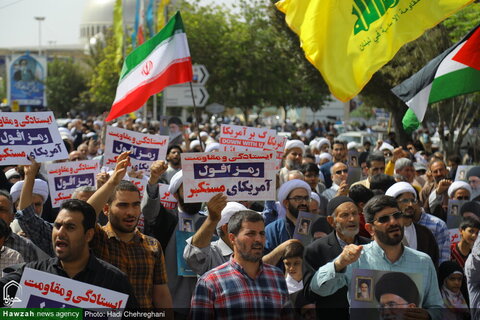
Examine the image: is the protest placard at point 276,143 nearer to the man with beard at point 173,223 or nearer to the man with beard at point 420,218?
the man with beard at point 420,218

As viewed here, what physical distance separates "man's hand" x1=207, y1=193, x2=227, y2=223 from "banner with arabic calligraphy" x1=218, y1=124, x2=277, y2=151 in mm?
4744

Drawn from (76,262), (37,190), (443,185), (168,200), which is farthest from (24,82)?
(76,262)

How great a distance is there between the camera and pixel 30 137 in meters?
8.09

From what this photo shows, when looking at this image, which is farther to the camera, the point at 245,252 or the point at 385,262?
the point at 385,262

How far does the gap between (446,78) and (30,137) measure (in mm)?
4292

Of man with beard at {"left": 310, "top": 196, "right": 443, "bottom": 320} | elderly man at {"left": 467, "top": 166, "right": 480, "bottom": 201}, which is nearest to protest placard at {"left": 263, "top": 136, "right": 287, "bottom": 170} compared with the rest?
elderly man at {"left": 467, "top": 166, "right": 480, "bottom": 201}

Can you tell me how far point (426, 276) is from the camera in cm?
532

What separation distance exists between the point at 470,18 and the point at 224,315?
14468mm

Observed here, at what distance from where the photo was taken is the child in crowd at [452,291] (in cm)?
679

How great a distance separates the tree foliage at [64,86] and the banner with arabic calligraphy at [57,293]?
7576 centimetres

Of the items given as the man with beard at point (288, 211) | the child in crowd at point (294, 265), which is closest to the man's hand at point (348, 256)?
the child in crowd at point (294, 265)

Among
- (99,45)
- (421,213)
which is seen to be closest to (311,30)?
(421,213)

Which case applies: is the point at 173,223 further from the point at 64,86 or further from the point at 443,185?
the point at 64,86

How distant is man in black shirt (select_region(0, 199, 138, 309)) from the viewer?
459 centimetres
